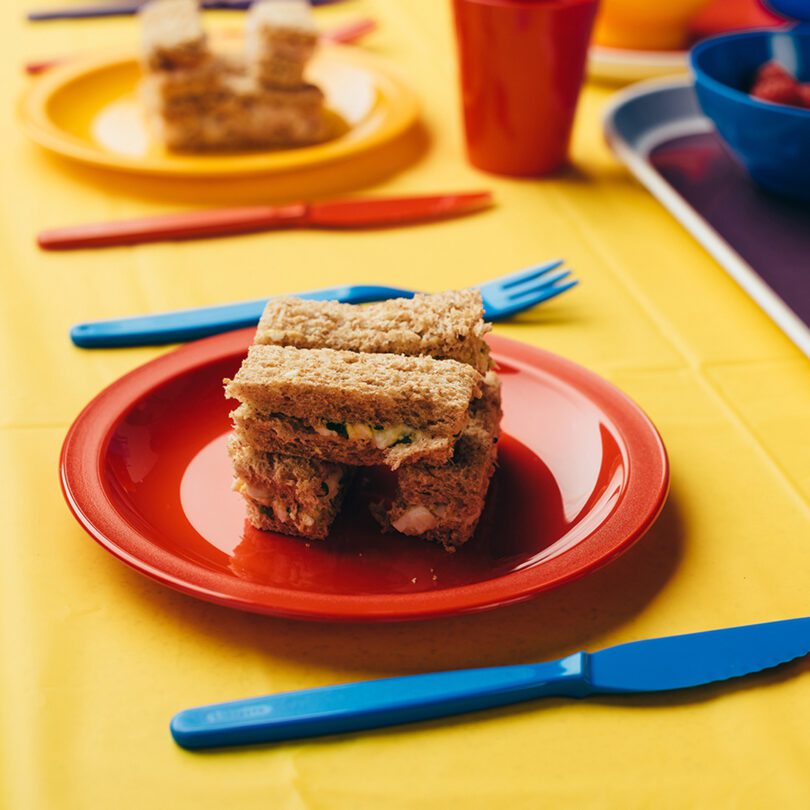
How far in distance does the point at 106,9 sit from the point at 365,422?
78.5 inches

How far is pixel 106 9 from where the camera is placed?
246cm

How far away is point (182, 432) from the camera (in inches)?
41.8

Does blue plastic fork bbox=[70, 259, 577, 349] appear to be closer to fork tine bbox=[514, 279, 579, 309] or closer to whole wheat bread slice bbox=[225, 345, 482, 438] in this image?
fork tine bbox=[514, 279, 579, 309]

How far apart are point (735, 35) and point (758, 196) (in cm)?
30

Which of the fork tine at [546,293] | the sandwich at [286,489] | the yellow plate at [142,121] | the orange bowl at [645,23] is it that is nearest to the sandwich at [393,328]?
the sandwich at [286,489]

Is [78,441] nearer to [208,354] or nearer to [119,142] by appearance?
[208,354]

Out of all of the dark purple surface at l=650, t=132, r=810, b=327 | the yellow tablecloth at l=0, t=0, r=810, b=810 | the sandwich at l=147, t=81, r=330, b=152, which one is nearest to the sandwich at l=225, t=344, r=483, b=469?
the yellow tablecloth at l=0, t=0, r=810, b=810

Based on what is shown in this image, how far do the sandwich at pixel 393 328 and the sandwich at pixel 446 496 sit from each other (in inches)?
3.1

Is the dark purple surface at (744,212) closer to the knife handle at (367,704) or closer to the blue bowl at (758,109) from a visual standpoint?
the blue bowl at (758,109)

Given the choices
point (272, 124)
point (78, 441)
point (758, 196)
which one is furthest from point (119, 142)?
point (758, 196)

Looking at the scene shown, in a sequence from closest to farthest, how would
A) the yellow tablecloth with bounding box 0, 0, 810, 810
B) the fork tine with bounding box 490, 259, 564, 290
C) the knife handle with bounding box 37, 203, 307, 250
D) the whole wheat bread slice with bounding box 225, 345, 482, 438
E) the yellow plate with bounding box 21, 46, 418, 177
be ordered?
the yellow tablecloth with bounding box 0, 0, 810, 810
the whole wheat bread slice with bounding box 225, 345, 482, 438
the fork tine with bounding box 490, 259, 564, 290
the knife handle with bounding box 37, 203, 307, 250
the yellow plate with bounding box 21, 46, 418, 177

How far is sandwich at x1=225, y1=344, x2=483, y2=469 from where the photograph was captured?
2.88ft

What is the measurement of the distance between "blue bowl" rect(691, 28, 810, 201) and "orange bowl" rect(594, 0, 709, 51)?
399mm

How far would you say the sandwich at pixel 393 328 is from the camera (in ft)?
3.14
